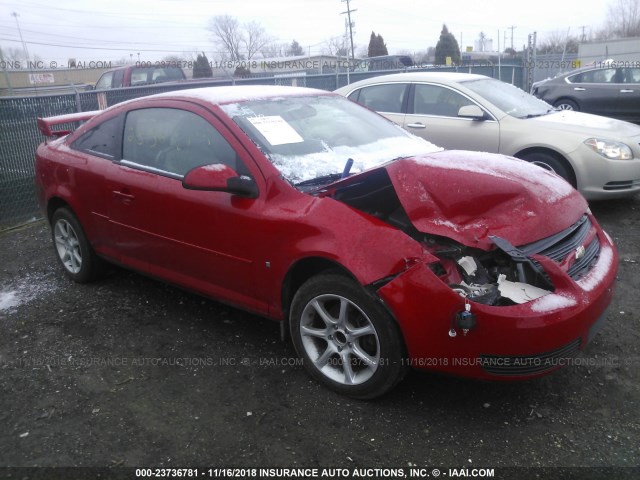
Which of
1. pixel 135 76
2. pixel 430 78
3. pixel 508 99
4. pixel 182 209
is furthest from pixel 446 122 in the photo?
pixel 135 76

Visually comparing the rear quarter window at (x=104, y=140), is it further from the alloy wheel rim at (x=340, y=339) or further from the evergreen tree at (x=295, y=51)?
the evergreen tree at (x=295, y=51)

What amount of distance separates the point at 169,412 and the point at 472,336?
62.6 inches

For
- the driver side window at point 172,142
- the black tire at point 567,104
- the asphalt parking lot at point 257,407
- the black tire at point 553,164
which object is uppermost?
the driver side window at point 172,142

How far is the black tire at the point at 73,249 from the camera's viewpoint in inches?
175

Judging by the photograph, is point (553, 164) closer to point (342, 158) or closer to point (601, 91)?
point (342, 158)

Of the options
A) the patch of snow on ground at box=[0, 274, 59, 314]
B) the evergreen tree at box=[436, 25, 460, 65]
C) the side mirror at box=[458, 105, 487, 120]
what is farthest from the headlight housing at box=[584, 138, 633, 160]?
the evergreen tree at box=[436, 25, 460, 65]

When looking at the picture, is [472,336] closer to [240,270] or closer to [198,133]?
[240,270]

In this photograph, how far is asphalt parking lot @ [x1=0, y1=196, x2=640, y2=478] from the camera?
2.53m

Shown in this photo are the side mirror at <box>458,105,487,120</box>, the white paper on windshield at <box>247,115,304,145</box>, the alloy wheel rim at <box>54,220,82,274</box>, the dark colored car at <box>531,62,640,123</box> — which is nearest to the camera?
the white paper on windshield at <box>247,115,304,145</box>

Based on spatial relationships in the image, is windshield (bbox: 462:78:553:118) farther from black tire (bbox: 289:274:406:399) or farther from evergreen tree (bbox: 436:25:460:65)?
evergreen tree (bbox: 436:25:460:65)

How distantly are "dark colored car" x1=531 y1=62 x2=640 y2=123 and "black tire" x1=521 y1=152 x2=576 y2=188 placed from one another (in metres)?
7.06

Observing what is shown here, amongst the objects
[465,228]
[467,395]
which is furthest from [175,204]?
[467,395]

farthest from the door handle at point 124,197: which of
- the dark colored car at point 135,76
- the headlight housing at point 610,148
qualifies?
the dark colored car at point 135,76

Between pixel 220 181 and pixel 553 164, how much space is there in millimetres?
4260
